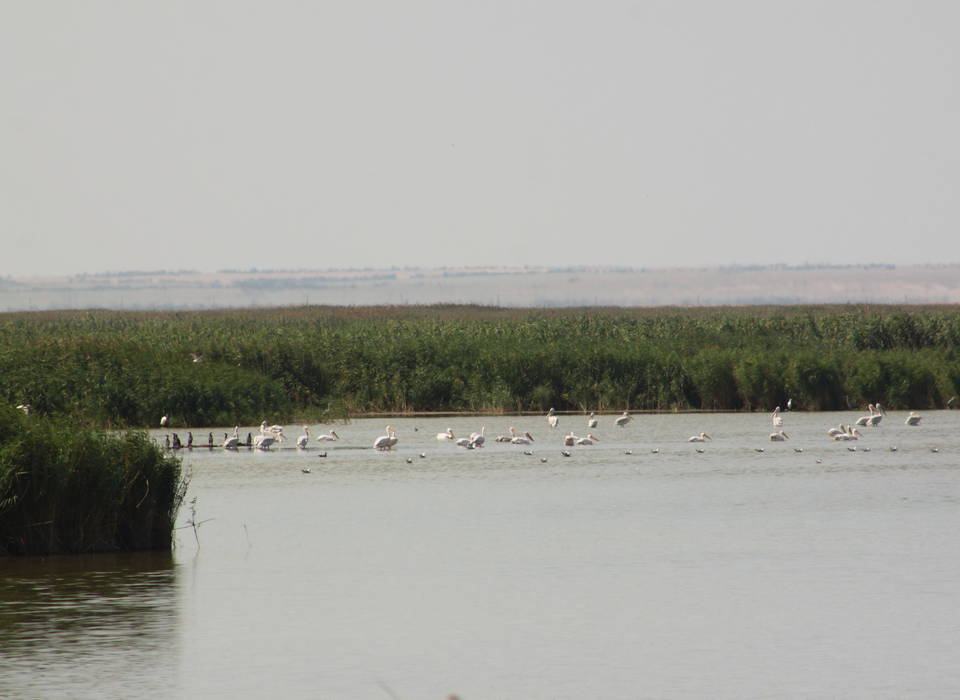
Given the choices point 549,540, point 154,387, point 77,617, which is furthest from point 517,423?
point 77,617

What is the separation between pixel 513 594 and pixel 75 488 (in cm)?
625

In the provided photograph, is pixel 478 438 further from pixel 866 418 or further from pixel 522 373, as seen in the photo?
pixel 866 418

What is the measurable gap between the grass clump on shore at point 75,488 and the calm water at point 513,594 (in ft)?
1.50

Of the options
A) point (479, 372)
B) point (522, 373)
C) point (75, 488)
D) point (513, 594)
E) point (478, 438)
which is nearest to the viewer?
point (513, 594)

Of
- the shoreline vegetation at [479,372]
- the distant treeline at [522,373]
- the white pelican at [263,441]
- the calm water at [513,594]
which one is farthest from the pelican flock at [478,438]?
the distant treeline at [522,373]

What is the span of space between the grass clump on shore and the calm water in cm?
46

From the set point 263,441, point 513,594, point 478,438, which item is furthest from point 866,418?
point 513,594

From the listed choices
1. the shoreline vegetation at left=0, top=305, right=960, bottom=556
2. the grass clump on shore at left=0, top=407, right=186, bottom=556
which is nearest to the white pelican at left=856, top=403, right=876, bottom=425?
the shoreline vegetation at left=0, top=305, right=960, bottom=556

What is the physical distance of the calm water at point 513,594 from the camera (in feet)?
53.7

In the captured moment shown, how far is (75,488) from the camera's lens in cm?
2288

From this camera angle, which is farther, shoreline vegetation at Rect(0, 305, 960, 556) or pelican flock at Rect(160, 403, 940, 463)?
shoreline vegetation at Rect(0, 305, 960, 556)

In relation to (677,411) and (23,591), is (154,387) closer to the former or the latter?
(677,411)

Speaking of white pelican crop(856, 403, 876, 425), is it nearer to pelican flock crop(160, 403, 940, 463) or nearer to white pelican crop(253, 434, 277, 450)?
pelican flock crop(160, 403, 940, 463)

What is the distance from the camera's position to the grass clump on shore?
22578 mm
